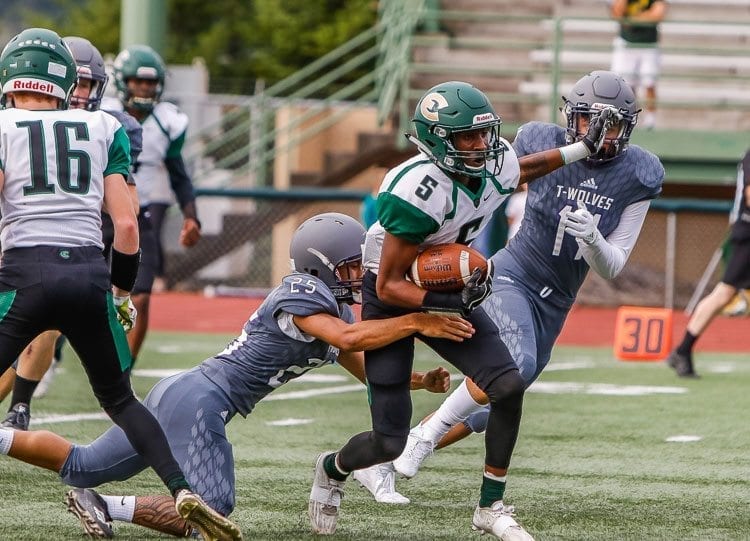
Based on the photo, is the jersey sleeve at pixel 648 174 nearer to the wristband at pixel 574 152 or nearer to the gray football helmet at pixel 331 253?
the wristband at pixel 574 152

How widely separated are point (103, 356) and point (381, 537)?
1.13m

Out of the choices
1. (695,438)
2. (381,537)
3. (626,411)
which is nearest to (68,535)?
(381,537)

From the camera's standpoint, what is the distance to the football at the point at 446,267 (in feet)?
15.1

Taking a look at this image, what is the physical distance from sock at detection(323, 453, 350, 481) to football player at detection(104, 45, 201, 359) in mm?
3082

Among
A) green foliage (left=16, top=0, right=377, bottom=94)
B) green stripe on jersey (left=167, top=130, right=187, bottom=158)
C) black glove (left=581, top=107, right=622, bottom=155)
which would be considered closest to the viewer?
black glove (left=581, top=107, right=622, bottom=155)

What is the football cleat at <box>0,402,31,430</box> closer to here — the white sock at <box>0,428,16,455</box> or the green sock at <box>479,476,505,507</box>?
the white sock at <box>0,428,16,455</box>

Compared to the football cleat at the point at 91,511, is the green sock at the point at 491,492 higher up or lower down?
higher up

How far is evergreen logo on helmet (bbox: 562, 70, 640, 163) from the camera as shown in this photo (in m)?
5.84

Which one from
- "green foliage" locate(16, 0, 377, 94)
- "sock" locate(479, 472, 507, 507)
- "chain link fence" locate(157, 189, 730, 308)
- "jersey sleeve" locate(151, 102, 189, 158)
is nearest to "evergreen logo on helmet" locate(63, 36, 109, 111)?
"jersey sleeve" locate(151, 102, 189, 158)

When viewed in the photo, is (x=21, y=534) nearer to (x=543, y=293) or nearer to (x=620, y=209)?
(x=543, y=293)

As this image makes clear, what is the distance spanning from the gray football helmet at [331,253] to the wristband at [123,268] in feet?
1.90

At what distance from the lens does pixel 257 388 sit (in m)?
4.91

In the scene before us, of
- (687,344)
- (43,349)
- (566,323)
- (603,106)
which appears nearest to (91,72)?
(43,349)

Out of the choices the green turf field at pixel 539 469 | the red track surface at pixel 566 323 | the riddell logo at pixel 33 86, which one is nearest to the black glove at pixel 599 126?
the green turf field at pixel 539 469
